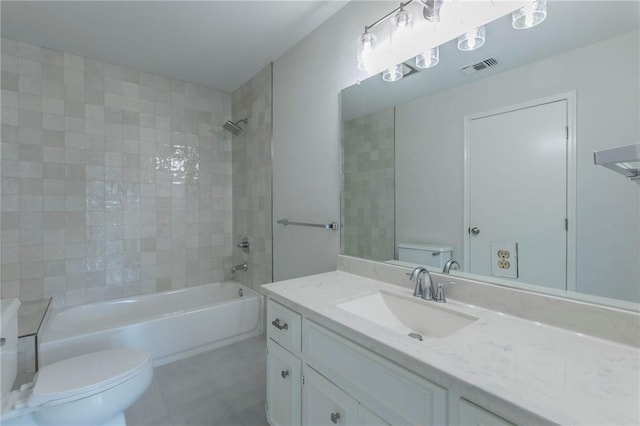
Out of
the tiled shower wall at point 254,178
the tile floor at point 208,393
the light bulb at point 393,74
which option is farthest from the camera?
the tiled shower wall at point 254,178

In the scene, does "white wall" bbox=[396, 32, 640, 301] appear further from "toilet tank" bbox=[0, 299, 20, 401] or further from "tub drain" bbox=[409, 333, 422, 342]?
"toilet tank" bbox=[0, 299, 20, 401]

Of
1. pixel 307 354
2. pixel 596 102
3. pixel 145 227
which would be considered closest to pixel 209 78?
pixel 145 227

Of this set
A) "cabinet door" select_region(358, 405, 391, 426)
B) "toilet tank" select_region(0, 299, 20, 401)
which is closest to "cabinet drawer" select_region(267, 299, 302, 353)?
"cabinet door" select_region(358, 405, 391, 426)

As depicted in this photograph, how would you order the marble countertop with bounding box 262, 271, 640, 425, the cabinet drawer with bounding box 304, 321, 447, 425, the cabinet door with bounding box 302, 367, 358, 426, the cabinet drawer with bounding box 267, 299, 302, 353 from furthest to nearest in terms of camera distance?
the cabinet drawer with bounding box 267, 299, 302, 353, the cabinet door with bounding box 302, 367, 358, 426, the cabinet drawer with bounding box 304, 321, 447, 425, the marble countertop with bounding box 262, 271, 640, 425

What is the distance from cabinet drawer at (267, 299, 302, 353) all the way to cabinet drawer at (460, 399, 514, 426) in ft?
Answer: 2.09

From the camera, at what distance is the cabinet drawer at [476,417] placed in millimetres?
585

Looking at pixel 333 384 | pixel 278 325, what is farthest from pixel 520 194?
pixel 278 325

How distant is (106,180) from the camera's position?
243cm

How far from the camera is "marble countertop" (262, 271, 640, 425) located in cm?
54

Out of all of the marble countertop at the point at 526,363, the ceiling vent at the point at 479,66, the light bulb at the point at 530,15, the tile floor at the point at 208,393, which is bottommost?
the tile floor at the point at 208,393

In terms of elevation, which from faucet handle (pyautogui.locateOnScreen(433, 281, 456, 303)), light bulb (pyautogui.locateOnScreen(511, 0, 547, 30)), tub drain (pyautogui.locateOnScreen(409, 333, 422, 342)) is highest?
light bulb (pyautogui.locateOnScreen(511, 0, 547, 30))

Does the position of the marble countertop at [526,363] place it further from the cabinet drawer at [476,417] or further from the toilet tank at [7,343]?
the toilet tank at [7,343]

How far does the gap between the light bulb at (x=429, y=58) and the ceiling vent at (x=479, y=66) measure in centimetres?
14

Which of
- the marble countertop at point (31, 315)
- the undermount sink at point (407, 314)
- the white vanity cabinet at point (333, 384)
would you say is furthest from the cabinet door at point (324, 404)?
the marble countertop at point (31, 315)
